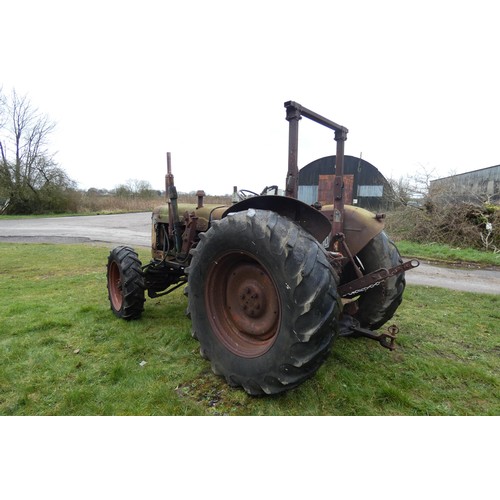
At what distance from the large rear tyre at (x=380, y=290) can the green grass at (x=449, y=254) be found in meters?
6.62

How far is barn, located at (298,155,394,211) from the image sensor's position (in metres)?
15.7

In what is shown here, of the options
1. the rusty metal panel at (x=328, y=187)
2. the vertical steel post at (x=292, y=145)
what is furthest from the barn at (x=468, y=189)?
the vertical steel post at (x=292, y=145)

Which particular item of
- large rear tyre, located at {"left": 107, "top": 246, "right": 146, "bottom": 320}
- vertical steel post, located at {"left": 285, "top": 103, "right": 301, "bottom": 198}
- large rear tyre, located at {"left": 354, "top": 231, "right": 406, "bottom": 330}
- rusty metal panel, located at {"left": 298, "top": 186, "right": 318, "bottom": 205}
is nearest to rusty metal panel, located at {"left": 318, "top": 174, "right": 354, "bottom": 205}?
rusty metal panel, located at {"left": 298, "top": 186, "right": 318, "bottom": 205}

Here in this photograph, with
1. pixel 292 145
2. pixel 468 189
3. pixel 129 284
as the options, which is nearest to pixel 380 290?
pixel 292 145

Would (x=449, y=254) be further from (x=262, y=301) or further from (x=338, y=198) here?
(x=262, y=301)

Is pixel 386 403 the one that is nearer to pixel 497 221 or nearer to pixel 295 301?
pixel 295 301

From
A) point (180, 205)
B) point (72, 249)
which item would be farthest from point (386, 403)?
point (72, 249)

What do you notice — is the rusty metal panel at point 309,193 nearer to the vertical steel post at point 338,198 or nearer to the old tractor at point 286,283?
the old tractor at point 286,283

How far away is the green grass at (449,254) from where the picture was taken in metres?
8.29

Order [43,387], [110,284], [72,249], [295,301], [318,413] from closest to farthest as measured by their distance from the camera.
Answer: [295,301], [318,413], [43,387], [110,284], [72,249]

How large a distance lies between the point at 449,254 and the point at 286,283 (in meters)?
8.51

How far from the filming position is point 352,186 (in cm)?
1614

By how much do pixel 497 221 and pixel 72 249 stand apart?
12.3 metres

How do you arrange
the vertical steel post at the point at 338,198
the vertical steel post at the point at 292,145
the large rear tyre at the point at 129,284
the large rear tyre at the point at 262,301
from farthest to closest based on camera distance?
the large rear tyre at the point at 129,284, the vertical steel post at the point at 338,198, the vertical steel post at the point at 292,145, the large rear tyre at the point at 262,301
